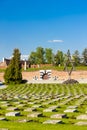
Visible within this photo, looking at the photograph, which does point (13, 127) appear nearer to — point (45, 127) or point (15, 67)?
point (45, 127)

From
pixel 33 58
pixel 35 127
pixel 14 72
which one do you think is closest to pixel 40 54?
pixel 33 58

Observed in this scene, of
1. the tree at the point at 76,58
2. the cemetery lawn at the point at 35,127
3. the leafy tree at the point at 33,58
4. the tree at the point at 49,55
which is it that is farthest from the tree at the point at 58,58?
the cemetery lawn at the point at 35,127

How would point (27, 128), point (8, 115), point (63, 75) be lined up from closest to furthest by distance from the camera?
point (27, 128) < point (8, 115) < point (63, 75)

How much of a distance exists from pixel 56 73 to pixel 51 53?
45.3 m

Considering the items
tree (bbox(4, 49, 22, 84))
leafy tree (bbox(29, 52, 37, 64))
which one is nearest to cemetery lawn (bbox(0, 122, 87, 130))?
tree (bbox(4, 49, 22, 84))

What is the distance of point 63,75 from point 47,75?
324cm

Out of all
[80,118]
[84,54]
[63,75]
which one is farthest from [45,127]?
[84,54]

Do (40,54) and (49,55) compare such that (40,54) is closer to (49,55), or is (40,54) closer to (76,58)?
(49,55)

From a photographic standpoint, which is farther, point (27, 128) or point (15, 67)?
point (15, 67)

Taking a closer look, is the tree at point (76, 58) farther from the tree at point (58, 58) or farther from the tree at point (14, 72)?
the tree at point (14, 72)

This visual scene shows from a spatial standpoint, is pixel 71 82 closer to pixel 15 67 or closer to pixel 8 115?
pixel 15 67

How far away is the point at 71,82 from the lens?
38750mm

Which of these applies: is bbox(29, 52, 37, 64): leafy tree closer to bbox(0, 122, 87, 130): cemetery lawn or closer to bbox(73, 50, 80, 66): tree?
bbox(73, 50, 80, 66): tree

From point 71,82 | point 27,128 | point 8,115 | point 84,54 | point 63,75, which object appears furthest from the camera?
point 84,54
